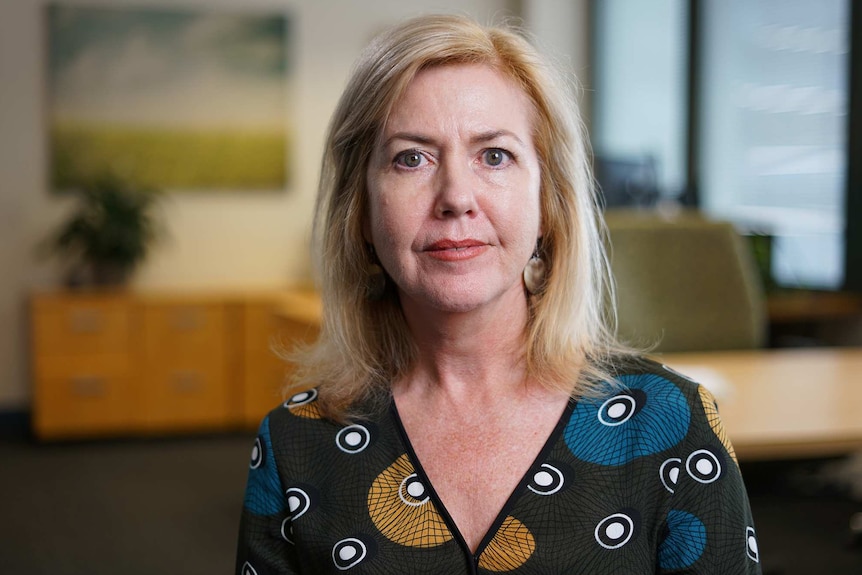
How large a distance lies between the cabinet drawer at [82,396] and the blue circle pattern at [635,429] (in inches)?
174

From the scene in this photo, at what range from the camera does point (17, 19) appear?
→ 5363 mm

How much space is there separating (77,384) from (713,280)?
361 cm

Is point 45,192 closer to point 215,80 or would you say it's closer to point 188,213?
point 188,213

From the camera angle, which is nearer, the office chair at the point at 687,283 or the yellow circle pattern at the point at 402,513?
the yellow circle pattern at the point at 402,513

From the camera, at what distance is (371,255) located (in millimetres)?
1356

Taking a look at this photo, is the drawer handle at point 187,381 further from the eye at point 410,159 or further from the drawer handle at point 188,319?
the eye at point 410,159

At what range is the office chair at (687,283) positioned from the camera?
2.68 m

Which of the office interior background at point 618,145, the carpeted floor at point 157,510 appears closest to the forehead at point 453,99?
the carpeted floor at point 157,510

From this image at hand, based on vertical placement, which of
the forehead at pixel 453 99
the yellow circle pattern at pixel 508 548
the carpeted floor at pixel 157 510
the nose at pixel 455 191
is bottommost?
the carpeted floor at pixel 157 510

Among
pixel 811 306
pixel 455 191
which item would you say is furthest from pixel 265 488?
pixel 811 306

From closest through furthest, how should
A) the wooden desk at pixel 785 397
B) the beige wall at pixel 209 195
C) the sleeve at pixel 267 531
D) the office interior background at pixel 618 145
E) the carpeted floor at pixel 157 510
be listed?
the sleeve at pixel 267 531 < the wooden desk at pixel 785 397 < the carpeted floor at pixel 157 510 < the office interior background at pixel 618 145 < the beige wall at pixel 209 195

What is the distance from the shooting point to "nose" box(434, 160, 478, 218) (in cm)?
116

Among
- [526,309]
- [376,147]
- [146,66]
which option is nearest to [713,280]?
[526,309]

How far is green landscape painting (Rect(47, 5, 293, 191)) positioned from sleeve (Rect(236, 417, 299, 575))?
470 centimetres
